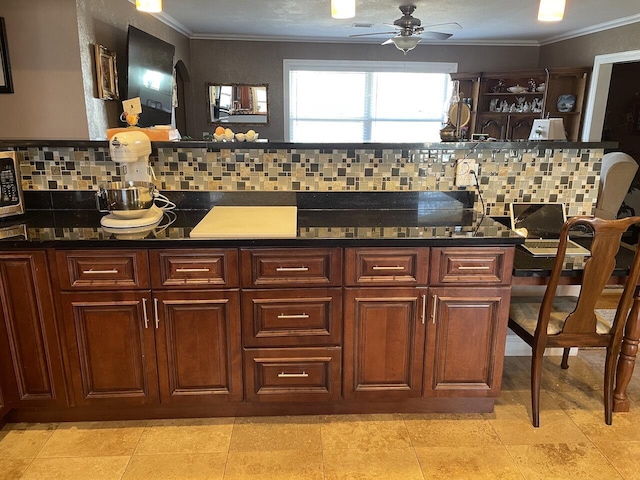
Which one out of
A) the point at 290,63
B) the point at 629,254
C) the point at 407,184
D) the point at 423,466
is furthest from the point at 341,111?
the point at 423,466

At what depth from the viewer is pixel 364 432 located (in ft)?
6.61

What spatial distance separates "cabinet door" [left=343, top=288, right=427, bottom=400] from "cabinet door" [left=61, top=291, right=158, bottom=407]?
81 cm

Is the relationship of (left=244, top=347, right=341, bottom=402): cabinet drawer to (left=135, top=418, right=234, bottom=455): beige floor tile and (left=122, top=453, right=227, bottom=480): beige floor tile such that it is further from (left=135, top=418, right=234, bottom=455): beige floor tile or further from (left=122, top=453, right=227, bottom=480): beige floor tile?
(left=122, top=453, right=227, bottom=480): beige floor tile

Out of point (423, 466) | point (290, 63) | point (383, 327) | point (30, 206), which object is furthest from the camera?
point (290, 63)

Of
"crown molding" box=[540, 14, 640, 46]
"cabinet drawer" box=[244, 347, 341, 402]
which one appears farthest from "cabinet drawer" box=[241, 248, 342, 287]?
"crown molding" box=[540, 14, 640, 46]

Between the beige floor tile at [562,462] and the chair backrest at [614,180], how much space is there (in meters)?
3.24

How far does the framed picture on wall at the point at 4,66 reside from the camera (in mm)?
3223

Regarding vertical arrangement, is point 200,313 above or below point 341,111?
below

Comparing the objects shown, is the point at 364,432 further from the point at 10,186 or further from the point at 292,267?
the point at 10,186

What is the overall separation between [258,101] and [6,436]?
5.41 metres

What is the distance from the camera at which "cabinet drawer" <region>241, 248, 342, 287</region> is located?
6.08ft

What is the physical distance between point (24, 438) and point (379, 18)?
16.0ft

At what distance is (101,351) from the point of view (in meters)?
1.93

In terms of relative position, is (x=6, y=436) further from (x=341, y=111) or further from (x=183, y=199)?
(x=341, y=111)
